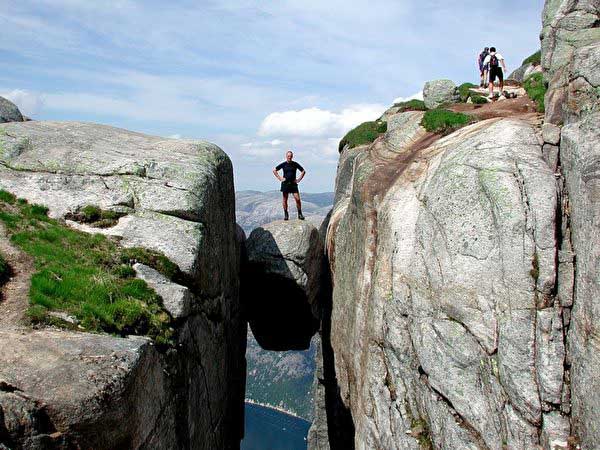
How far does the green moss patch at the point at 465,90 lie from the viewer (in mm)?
36438

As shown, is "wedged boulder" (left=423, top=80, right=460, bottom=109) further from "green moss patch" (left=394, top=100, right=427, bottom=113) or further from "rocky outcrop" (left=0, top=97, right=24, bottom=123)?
"rocky outcrop" (left=0, top=97, right=24, bottom=123)

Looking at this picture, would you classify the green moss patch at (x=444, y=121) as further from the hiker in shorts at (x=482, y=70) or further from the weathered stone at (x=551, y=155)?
the hiker in shorts at (x=482, y=70)

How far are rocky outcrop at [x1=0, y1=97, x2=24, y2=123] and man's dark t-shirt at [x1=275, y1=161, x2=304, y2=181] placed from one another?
14713 millimetres

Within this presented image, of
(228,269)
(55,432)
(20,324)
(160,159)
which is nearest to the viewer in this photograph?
(55,432)

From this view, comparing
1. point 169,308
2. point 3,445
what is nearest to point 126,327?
point 169,308

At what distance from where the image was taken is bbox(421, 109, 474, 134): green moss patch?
76.7 feet

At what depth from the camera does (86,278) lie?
15.5 metres

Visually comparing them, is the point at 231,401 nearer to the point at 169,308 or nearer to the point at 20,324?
the point at 169,308

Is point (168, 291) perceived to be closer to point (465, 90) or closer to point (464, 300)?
point (464, 300)

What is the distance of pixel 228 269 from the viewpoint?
25.8m

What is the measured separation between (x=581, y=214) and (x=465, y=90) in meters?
25.7

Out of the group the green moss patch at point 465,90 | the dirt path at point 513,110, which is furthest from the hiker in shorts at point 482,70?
the dirt path at point 513,110

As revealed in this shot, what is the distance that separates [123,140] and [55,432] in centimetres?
1803

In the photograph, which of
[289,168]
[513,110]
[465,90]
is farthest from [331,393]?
[465,90]
